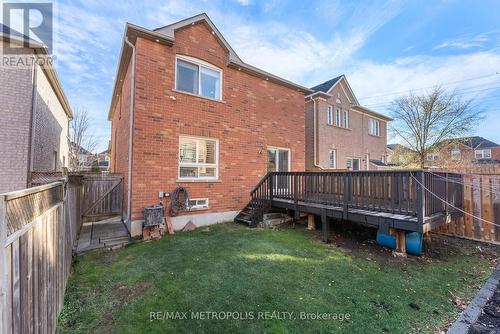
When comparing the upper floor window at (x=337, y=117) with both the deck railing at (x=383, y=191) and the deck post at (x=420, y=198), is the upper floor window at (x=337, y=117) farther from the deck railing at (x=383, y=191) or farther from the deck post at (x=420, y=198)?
the deck post at (x=420, y=198)

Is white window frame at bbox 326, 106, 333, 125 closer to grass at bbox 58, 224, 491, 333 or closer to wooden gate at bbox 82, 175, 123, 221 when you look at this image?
Answer: grass at bbox 58, 224, 491, 333

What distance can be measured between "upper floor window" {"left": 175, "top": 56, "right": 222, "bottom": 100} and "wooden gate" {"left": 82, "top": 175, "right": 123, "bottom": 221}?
164 inches

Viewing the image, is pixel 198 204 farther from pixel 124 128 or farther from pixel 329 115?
pixel 329 115

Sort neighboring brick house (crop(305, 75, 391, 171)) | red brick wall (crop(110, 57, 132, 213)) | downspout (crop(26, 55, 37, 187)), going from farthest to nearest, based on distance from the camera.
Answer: neighboring brick house (crop(305, 75, 391, 171))
red brick wall (crop(110, 57, 132, 213))
downspout (crop(26, 55, 37, 187))

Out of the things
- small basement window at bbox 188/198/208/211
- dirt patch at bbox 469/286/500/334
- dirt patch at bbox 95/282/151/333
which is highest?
small basement window at bbox 188/198/208/211

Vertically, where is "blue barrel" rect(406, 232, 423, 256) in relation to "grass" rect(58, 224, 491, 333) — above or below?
above

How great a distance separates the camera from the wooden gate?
7.66m

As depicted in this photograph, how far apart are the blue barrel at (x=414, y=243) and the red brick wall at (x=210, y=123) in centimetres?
537

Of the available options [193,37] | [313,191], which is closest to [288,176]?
[313,191]

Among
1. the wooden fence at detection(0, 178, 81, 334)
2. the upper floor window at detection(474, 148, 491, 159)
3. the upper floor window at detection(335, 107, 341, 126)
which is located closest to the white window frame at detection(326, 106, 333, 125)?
the upper floor window at detection(335, 107, 341, 126)

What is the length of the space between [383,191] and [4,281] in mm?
6352

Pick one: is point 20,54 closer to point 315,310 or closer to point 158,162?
point 158,162

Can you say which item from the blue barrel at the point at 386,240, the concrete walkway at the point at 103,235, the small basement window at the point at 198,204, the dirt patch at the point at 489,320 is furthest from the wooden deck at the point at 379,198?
the concrete walkway at the point at 103,235

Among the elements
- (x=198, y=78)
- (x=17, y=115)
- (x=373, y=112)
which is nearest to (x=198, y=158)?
(x=198, y=78)
